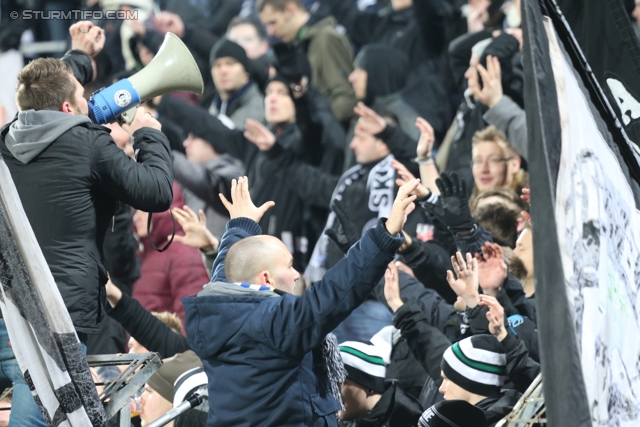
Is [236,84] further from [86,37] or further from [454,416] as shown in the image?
[454,416]

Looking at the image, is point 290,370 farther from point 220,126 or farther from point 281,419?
point 220,126

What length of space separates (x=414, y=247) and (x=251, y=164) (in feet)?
11.1

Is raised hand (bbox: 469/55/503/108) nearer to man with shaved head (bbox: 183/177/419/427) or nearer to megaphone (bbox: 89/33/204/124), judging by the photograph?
megaphone (bbox: 89/33/204/124)

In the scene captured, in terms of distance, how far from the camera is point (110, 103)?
3.71 m

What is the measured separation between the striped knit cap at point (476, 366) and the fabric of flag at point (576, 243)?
1461mm

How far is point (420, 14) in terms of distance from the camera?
27.5 feet

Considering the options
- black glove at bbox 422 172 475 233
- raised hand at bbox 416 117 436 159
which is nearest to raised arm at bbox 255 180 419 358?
black glove at bbox 422 172 475 233

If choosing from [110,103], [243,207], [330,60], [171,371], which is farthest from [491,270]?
[330,60]

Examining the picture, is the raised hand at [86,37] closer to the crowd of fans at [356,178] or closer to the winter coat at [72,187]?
the crowd of fans at [356,178]

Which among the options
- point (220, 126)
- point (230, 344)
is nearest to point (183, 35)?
point (220, 126)

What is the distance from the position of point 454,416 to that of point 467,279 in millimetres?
935

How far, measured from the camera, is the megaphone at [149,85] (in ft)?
12.2

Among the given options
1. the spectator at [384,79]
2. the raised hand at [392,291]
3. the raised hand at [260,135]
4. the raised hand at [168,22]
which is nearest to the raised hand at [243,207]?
the raised hand at [392,291]

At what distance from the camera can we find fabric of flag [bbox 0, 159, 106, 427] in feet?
10.1
